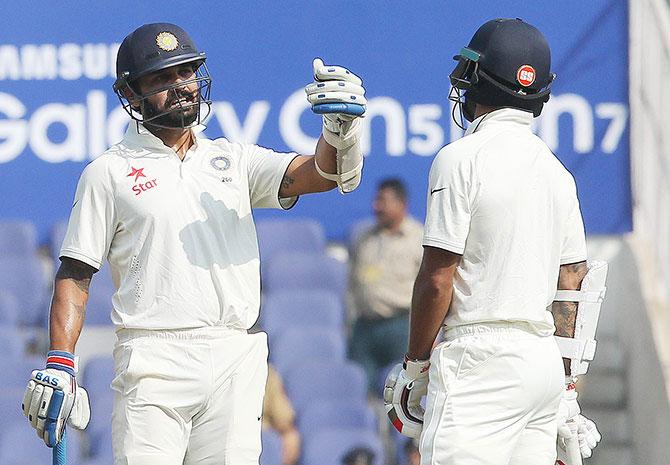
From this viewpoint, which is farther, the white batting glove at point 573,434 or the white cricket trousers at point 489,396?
the white batting glove at point 573,434

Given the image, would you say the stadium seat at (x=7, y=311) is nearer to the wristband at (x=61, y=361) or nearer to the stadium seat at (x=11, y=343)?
the stadium seat at (x=11, y=343)

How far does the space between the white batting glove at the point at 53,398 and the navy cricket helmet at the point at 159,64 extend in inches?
32.6

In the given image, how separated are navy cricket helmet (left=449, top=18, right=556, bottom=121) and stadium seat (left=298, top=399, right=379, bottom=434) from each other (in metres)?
3.78

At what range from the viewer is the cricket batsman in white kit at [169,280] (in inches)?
180

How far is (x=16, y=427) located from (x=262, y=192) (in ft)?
10.5

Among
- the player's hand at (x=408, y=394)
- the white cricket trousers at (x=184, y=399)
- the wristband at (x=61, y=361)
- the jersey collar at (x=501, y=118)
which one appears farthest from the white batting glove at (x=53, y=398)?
the jersey collar at (x=501, y=118)

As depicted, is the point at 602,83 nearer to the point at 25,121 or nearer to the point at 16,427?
the point at 25,121

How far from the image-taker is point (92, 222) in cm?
466

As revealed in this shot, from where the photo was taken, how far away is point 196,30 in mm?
9609

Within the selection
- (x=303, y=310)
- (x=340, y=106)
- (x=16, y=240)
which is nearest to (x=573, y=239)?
(x=340, y=106)

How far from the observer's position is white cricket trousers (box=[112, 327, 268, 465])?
14.9ft

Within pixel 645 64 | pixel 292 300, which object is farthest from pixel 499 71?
pixel 645 64

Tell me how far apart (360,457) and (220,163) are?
129 inches

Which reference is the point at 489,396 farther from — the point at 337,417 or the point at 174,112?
the point at 337,417
